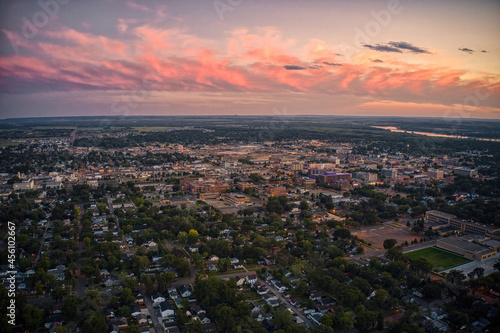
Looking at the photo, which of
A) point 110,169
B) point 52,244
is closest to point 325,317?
point 52,244

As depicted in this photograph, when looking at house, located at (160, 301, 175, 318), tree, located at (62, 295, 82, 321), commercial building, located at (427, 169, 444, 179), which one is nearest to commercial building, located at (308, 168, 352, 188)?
commercial building, located at (427, 169, 444, 179)

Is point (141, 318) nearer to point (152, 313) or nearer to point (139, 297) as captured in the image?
point (152, 313)

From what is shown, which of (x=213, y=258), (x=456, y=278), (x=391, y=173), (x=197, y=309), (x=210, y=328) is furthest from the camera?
(x=391, y=173)

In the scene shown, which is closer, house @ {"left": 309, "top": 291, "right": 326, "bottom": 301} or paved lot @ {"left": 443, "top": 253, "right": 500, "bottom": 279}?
house @ {"left": 309, "top": 291, "right": 326, "bottom": 301}

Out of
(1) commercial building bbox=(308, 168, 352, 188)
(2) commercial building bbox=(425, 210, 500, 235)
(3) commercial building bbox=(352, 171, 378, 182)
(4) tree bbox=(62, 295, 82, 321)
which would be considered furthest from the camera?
(3) commercial building bbox=(352, 171, 378, 182)

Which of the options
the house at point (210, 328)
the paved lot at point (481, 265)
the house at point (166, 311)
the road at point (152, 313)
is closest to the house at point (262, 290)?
the house at point (210, 328)

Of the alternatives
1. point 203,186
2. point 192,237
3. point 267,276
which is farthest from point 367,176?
point 267,276

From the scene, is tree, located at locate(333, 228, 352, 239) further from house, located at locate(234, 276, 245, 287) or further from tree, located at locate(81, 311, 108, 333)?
tree, located at locate(81, 311, 108, 333)
